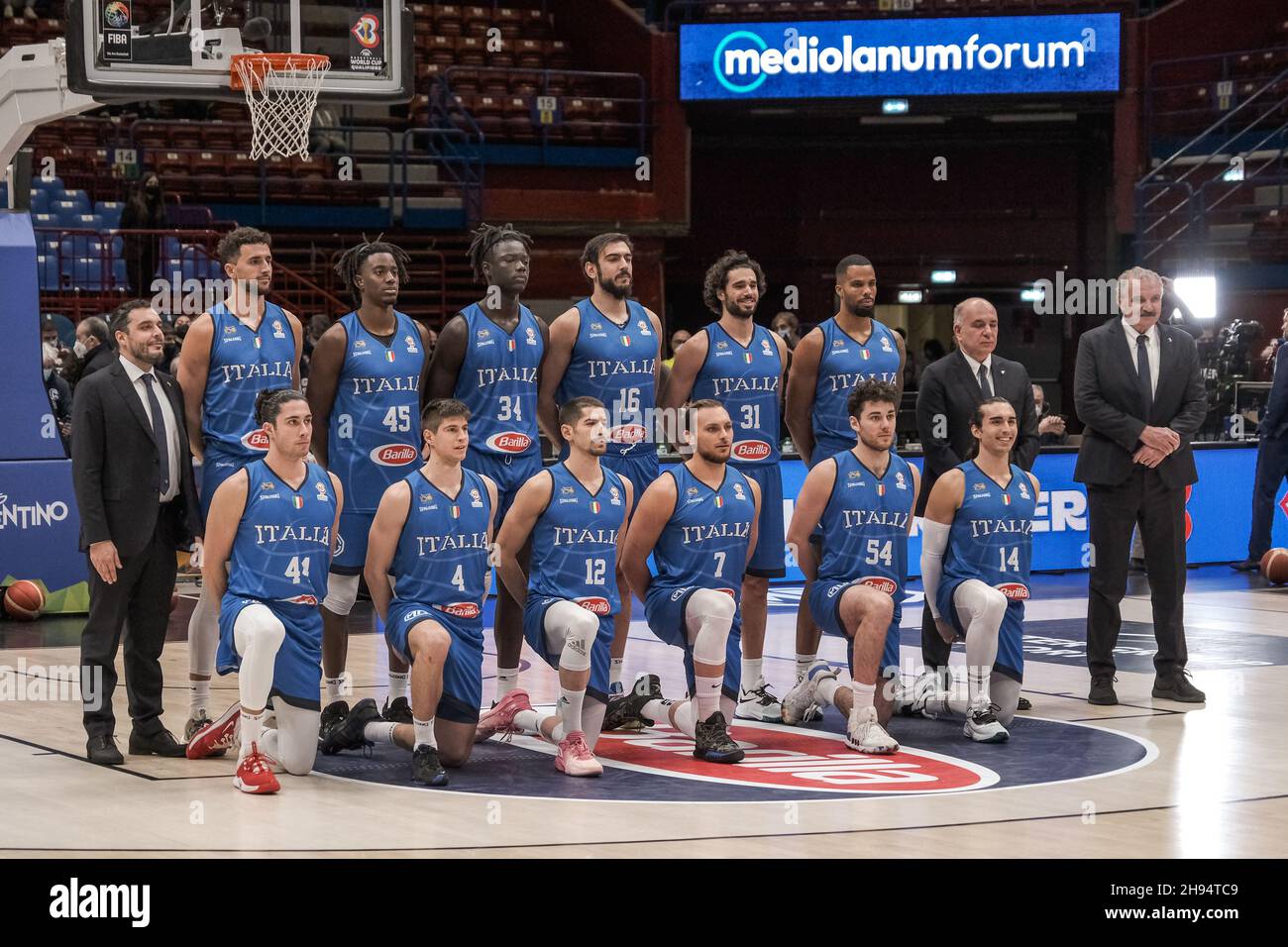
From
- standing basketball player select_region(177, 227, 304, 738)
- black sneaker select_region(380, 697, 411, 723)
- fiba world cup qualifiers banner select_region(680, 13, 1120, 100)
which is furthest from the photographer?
fiba world cup qualifiers banner select_region(680, 13, 1120, 100)

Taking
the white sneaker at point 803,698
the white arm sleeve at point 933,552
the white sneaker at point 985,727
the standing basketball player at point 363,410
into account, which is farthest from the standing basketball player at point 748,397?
the standing basketball player at point 363,410

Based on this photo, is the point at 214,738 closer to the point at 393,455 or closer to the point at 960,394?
the point at 393,455

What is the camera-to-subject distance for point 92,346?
41.5 feet

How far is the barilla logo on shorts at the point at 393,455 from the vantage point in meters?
7.86

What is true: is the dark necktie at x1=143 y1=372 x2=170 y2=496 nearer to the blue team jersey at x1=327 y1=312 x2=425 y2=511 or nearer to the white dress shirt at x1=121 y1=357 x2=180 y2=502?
the white dress shirt at x1=121 y1=357 x2=180 y2=502

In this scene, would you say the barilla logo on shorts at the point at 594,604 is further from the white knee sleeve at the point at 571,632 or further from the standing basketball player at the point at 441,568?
the standing basketball player at the point at 441,568

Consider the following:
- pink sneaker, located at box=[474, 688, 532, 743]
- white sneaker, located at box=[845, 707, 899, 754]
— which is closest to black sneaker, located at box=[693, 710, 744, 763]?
white sneaker, located at box=[845, 707, 899, 754]

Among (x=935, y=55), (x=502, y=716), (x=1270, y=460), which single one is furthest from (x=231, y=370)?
(x=935, y=55)

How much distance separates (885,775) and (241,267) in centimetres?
336

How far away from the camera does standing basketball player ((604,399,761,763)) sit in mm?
7297

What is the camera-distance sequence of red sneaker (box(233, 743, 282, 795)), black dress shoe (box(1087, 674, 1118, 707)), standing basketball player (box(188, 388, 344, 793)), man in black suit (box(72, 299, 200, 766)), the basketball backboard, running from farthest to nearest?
the basketball backboard → black dress shoe (box(1087, 674, 1118, 707)) → man in black suit (box(72, 299, 200, 766)) → standing basketball player (box(188, 388, 344, 793)) → red sneaker (box(233, 743, 282, 795))

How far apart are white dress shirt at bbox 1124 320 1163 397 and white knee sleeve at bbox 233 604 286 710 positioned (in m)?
4.35

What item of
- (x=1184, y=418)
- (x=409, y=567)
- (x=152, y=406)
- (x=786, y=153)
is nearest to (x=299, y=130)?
(x=152, y=406)

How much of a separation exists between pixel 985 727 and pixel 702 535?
146 centimetres
